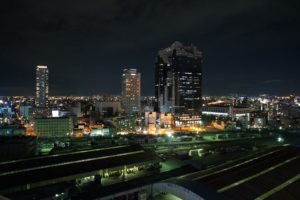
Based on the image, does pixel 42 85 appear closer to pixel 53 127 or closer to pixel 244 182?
pixel 53 127

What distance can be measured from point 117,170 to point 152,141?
567 inches

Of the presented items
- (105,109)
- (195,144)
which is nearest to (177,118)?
(105,109)

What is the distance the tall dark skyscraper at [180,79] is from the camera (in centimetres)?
6756

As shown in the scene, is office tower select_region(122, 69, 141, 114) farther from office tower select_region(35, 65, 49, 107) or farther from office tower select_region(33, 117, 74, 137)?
office tower select_region(33, 117, 74, 137)

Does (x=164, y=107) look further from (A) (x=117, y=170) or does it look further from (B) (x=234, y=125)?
(A) (x=117, y=170)

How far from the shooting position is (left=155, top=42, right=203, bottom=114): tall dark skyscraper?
6756 centimetres

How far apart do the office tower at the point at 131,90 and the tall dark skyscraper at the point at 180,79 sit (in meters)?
14.5

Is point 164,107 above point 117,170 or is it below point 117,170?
above

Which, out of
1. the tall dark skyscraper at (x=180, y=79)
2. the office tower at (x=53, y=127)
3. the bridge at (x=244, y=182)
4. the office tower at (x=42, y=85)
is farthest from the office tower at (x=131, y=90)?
the bridge at (x=244, y=182)

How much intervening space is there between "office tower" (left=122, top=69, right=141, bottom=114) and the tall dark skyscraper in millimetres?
14481

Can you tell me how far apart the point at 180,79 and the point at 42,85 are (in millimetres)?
59025

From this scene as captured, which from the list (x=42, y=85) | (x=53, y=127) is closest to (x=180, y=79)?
(x=53, y=127)

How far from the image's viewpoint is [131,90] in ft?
299

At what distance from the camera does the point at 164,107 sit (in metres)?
70.9
